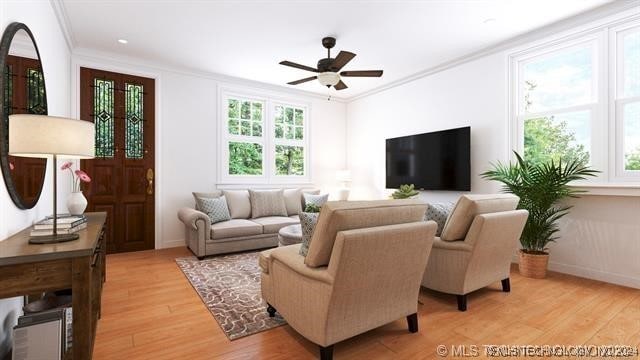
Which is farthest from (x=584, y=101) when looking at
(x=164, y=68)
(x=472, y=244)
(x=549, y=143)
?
(x=164, y=68)

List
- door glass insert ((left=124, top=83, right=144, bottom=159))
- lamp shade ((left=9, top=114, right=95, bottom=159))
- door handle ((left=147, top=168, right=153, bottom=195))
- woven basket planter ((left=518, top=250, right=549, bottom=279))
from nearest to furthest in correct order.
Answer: lamp shade ((left=9, top=114, right=95, bottom=159)) → woven basket planter ((left=518, top=250, right=549, bottom=279)) → door glass insert ((left=124, top=83, right=144, bottom=159)) → door handle ((left=147, top=168, right=153, bottom=195))

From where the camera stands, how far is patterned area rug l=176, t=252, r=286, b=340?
86.8 inches

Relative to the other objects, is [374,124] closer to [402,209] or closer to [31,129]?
[402,209]

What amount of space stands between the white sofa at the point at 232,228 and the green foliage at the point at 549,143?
3360 millimetres

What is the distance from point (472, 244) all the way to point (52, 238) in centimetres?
277

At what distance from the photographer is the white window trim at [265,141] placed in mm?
5051

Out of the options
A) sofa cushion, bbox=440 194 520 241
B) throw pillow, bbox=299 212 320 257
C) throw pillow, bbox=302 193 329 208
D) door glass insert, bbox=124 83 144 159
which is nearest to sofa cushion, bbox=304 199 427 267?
throw pillow, bbox=299 212 320 257

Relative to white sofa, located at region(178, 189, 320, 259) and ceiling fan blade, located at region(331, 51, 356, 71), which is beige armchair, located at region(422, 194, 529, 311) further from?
white sofa, located at region(178, 189, 320, 259)

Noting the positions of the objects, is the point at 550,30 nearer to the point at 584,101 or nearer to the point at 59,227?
the point at 584,101

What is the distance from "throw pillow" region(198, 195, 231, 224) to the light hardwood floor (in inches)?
52.3

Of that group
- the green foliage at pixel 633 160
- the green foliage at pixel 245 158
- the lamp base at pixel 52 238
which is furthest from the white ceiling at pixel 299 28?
the lamp base at pixel 52 238

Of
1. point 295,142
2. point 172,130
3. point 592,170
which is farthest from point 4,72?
point 592,170

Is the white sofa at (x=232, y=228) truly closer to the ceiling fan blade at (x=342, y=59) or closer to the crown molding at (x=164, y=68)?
the crown molding at (x=164, y=68)

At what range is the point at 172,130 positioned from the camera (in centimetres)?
462
